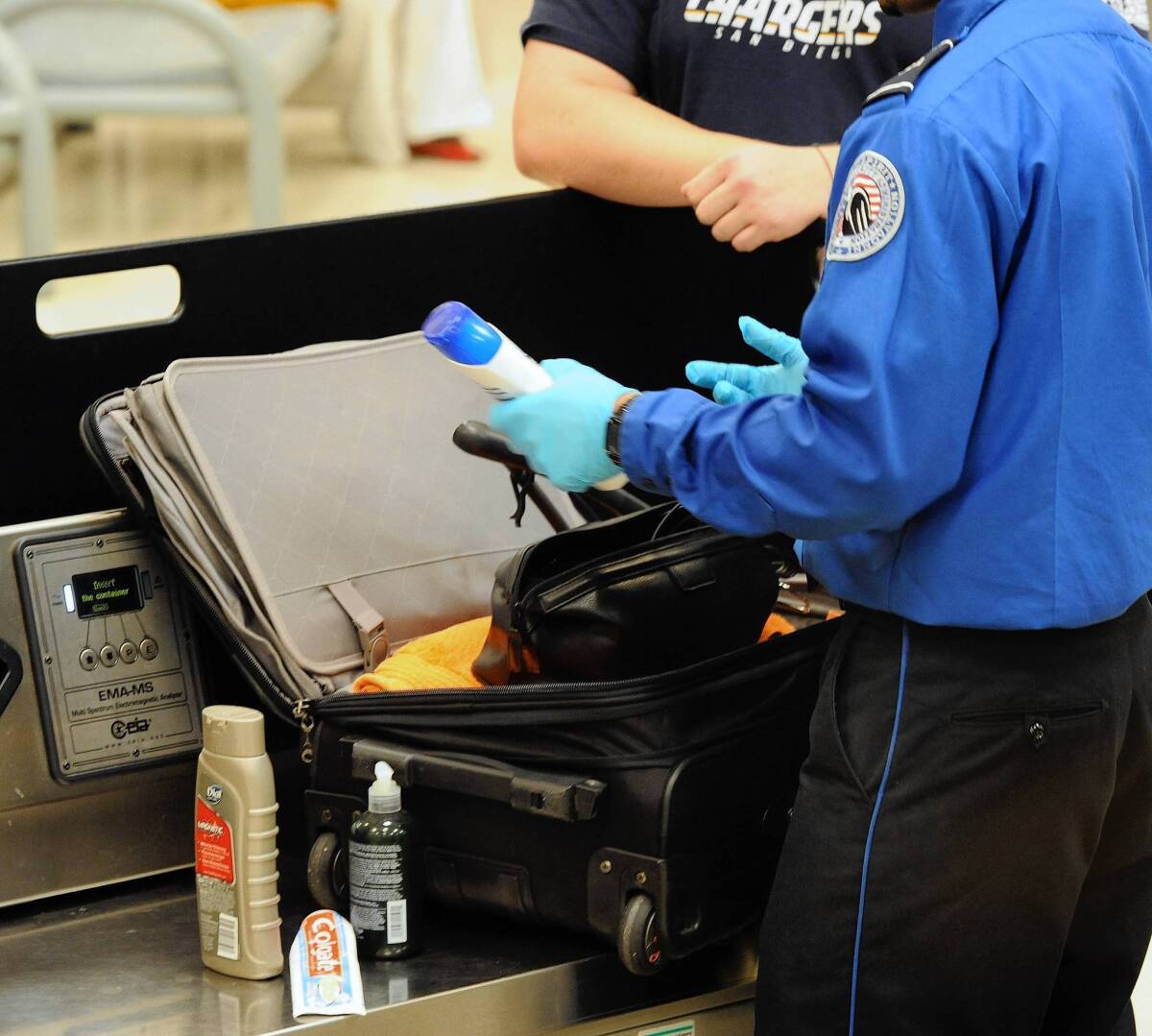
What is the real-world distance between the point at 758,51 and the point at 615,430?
0.80m

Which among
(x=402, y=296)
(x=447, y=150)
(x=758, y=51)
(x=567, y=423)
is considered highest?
(x=758, y=51)

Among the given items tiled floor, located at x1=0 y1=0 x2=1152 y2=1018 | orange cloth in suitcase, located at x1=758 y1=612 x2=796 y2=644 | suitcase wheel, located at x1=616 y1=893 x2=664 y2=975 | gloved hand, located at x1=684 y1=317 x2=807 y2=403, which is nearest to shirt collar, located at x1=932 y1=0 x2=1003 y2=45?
gloved hand, located at x1=684 y1=317 x2=807 y2=403

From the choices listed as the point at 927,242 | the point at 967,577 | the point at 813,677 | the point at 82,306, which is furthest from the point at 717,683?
the point at 82,306

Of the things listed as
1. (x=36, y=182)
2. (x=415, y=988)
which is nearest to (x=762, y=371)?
(x=415, y=988)

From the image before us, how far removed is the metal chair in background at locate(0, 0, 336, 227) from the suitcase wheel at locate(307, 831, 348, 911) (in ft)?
6.54

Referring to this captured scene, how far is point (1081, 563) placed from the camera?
1.13m

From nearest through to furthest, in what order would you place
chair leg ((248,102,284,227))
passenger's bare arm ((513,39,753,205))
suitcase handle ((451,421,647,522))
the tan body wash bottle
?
the tan body wash bottle < suitcase handle ((451,421,647,522)) < passenger's bare arm ((513,39,753,205)) < chair leg ((248,102,284,227))

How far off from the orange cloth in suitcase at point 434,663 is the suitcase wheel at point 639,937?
9.3 inches

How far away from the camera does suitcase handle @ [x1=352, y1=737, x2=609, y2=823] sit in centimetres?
125

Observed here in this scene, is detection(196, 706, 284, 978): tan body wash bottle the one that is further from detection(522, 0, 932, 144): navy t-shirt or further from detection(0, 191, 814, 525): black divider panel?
detection(522, 0, 932, 144): navy t-shirt

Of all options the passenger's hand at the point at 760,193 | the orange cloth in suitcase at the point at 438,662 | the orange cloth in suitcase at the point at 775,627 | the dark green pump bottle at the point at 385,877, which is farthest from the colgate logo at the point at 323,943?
the passenger's hand at the point at 760,193

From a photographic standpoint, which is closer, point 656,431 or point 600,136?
point 656,431

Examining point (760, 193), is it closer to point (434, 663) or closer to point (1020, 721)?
point (434, 663)

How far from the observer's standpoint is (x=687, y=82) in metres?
1.88
